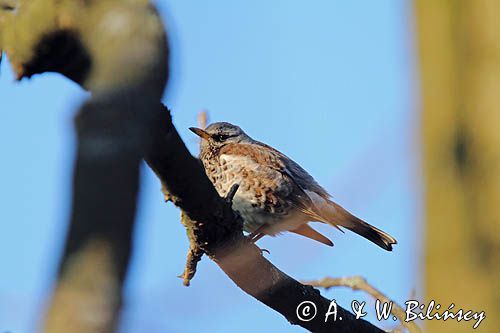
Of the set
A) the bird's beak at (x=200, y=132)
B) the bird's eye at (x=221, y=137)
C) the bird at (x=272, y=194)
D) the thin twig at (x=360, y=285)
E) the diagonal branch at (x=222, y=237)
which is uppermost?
the bird's eye at (x=221, y=137)

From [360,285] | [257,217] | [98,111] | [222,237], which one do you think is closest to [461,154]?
[98,111]

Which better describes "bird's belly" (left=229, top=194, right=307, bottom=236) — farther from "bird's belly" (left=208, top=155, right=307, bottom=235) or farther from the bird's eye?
the bird's eye

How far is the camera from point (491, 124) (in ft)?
7.49

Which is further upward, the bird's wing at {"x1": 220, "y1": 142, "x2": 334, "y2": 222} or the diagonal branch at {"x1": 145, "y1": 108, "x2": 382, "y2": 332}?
the bird's wing at {"x1": 220, "y1": 142, "x2": 334, "y2": 222}

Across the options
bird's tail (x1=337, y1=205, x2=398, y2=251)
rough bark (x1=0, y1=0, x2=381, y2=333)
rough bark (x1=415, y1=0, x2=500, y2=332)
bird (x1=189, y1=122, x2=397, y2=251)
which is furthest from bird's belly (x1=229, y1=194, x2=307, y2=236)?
rough bark (x1=415, y1=0, x2=500, y2=332)

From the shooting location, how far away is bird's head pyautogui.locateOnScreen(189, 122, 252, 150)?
26.7ft

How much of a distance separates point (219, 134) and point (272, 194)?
1.18 metres

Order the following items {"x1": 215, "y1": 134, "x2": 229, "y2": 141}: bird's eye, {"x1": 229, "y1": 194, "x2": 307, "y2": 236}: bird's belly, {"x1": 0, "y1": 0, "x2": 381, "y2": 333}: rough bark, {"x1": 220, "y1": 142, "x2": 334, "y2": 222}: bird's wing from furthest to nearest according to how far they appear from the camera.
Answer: {"x1": 215, "y1": 134, "x2": 229, "y2": 141}: bird's eye, {"x1": 220, "y1": 142, "x2": 334, "y2": 222}: bird's wing, {"x1": 229, "y1": 194, "x2": 307, "y2": 236}: bird's belly, {"x1": 0, "y1": 0, "x2": 381, "y2": 333}: rough bark

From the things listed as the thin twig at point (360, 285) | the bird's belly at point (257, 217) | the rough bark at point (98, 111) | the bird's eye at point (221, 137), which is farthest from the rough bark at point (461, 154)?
the bird's eye at point (221, 137)

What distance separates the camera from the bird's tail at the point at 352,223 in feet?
23.9

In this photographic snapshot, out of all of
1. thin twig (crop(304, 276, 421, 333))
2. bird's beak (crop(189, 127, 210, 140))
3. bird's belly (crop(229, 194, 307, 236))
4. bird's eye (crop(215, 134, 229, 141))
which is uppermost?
bird's eye (crop(215, 134, 229, 141))

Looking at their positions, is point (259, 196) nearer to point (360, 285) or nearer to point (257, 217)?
point (257, 217)

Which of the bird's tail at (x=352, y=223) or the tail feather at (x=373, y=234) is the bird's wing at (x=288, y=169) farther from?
the tail feather at (x=373, y=234)

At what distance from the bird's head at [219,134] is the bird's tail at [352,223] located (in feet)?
4.13
